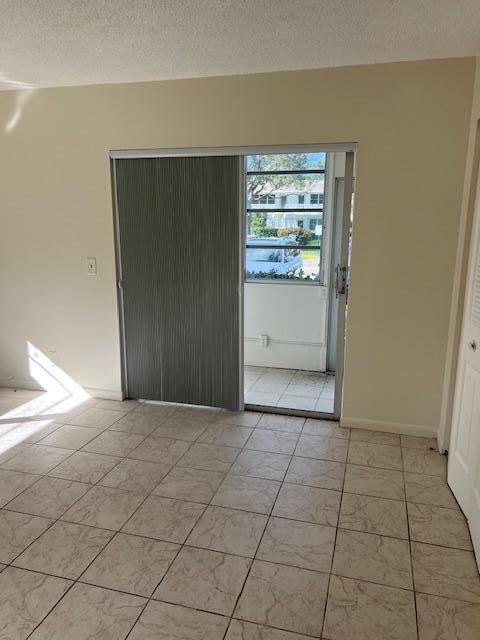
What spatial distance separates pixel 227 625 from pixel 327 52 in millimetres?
2873

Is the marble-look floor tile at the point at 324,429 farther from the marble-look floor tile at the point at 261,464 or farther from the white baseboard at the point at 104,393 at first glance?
the white baseboard at the point at 104,393

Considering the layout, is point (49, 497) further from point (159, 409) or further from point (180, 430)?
point (159, 409)

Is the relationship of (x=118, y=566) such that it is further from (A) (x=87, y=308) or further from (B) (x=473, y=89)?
(B) (x=473, y=89)

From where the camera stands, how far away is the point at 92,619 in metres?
1.70

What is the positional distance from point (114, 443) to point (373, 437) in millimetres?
1774

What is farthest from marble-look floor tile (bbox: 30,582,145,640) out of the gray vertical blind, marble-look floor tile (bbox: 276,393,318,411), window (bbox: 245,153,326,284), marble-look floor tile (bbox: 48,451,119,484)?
window (bbox: 245,153,326,284)

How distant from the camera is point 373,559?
2008 mm

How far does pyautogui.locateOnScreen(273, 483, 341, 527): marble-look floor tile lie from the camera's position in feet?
7.54

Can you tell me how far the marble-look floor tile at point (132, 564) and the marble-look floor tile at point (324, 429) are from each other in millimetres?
1432

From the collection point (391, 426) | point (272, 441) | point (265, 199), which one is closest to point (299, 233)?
point (265, 199)

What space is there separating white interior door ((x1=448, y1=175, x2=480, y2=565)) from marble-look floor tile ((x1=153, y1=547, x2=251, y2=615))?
3.54 ft

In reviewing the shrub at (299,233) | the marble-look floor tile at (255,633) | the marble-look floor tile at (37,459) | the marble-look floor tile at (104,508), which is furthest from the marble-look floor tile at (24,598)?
the shrub at (299,233)

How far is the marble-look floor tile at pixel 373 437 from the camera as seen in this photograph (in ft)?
10.2

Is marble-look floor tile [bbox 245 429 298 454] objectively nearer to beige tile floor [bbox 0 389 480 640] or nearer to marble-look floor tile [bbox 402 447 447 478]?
beige tile floor [bbox 0 389 480 640]
